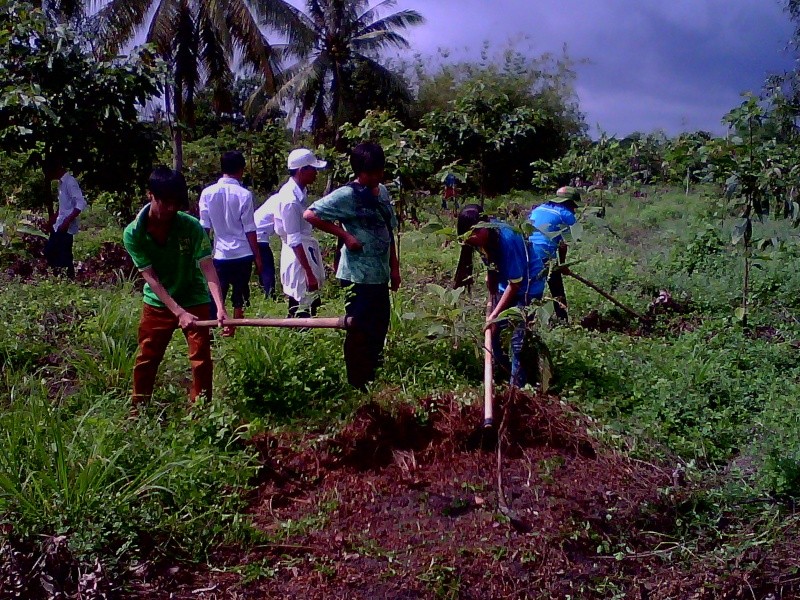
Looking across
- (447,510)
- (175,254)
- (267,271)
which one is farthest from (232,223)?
(447,510)

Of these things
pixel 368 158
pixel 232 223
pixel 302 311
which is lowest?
pixel 302 311

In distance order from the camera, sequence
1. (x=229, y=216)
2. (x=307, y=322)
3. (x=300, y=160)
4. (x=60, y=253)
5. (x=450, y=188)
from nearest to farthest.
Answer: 1. (x=307, y=322)
2. (x=300, y=160)
3. (x=229, y=216)
4. (x=60, y=253)
5. (x=450, y=188)

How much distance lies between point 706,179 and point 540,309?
10.5 feet

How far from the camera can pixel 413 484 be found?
3406 mm

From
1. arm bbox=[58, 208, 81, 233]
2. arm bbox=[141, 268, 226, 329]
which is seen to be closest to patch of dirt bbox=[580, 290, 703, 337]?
arm bbox=[141, 268, 226, 329]

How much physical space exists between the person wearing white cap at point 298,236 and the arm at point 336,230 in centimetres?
77

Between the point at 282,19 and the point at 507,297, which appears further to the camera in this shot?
the point at 282,19

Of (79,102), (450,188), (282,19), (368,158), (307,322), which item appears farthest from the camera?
Result: (282,19)

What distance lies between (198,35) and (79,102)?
36.9ft

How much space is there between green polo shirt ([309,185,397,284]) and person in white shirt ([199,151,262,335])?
4.61 ft

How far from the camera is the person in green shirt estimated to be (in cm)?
362

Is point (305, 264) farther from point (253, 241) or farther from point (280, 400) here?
point (280, 400)

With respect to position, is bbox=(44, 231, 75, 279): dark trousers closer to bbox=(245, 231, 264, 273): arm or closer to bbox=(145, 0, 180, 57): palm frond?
bbox=(245, 231, 264, 273): arm

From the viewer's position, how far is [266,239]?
20.0 feet
